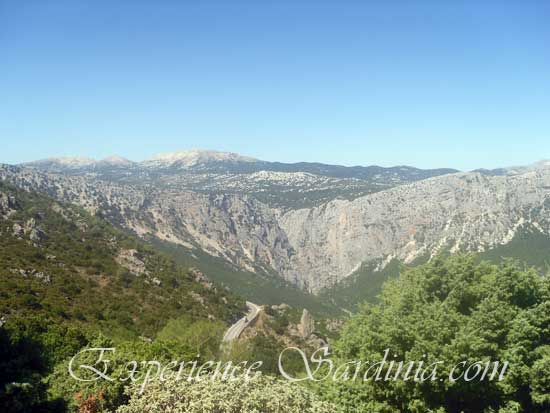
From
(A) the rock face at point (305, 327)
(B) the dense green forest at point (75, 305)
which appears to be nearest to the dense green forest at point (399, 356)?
(B) the dense green forest at point (75, 305)

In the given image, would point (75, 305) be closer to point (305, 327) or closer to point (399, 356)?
point (305, 327)

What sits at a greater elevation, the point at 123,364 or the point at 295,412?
the point at 295,412

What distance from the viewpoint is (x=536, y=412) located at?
24141 millimetres

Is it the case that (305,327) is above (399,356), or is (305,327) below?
A: below

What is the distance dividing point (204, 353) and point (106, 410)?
32.6 m

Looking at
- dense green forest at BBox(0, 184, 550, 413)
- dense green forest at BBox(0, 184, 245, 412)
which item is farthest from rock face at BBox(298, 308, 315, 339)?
dense green forest at BBox(0, 184, 550, 413)

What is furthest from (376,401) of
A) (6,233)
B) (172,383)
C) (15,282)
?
(6,233)

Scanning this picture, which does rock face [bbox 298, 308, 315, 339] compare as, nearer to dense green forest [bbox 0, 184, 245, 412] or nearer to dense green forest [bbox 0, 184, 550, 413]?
dense green forest [bbox 0, 184, 245, 412]

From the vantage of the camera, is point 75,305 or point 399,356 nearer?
point 399,356

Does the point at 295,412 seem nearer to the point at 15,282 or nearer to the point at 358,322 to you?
the point at 358,322

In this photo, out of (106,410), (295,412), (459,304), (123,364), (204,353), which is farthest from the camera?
(204,353)

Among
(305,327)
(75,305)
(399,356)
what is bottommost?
(305,327)

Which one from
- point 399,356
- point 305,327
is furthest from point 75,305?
point 399,356

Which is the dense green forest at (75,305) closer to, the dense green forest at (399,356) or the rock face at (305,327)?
the dense green forest at (399,356)
